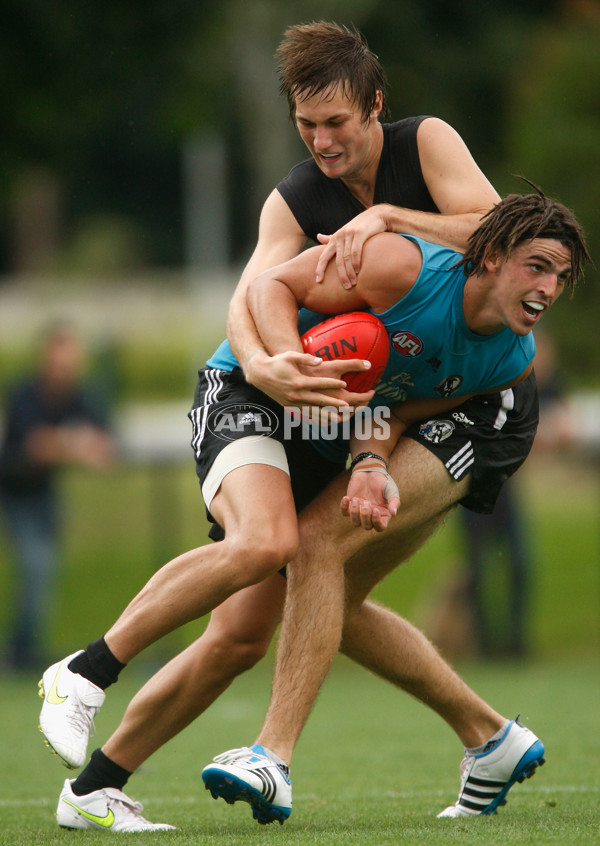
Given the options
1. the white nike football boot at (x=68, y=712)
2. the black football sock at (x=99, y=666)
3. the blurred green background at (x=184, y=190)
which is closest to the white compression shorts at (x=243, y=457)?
the black football sock at (x=99, y=666)

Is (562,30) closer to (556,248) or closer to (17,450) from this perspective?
(17,450)

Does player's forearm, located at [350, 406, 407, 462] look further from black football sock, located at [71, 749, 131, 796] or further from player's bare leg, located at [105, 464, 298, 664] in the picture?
black football sock, located at [71, 749, 131, 796]

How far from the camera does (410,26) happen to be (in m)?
20.8

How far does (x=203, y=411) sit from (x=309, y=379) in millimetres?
669

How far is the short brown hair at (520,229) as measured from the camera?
4031 mm

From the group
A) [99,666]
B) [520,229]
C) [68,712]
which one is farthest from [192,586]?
[520,229]

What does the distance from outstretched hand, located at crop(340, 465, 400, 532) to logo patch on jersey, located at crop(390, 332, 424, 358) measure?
397 millimetres

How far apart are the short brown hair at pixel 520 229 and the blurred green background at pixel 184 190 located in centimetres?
223

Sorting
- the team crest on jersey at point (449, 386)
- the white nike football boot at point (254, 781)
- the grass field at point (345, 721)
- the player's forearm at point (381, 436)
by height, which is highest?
the team crest on jersey at point (449, 386)

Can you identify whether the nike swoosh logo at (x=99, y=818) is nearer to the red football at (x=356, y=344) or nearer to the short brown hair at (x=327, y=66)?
the red football at (x=356, y=344)

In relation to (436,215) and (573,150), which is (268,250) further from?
(573,150)

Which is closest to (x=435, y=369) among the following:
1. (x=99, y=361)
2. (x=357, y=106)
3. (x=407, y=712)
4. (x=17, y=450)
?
(x=357, y=106)

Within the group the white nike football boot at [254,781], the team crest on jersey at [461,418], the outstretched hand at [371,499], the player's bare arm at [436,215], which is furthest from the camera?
the team crest on jersey at [461,418]

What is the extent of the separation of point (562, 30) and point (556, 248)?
18.0m
